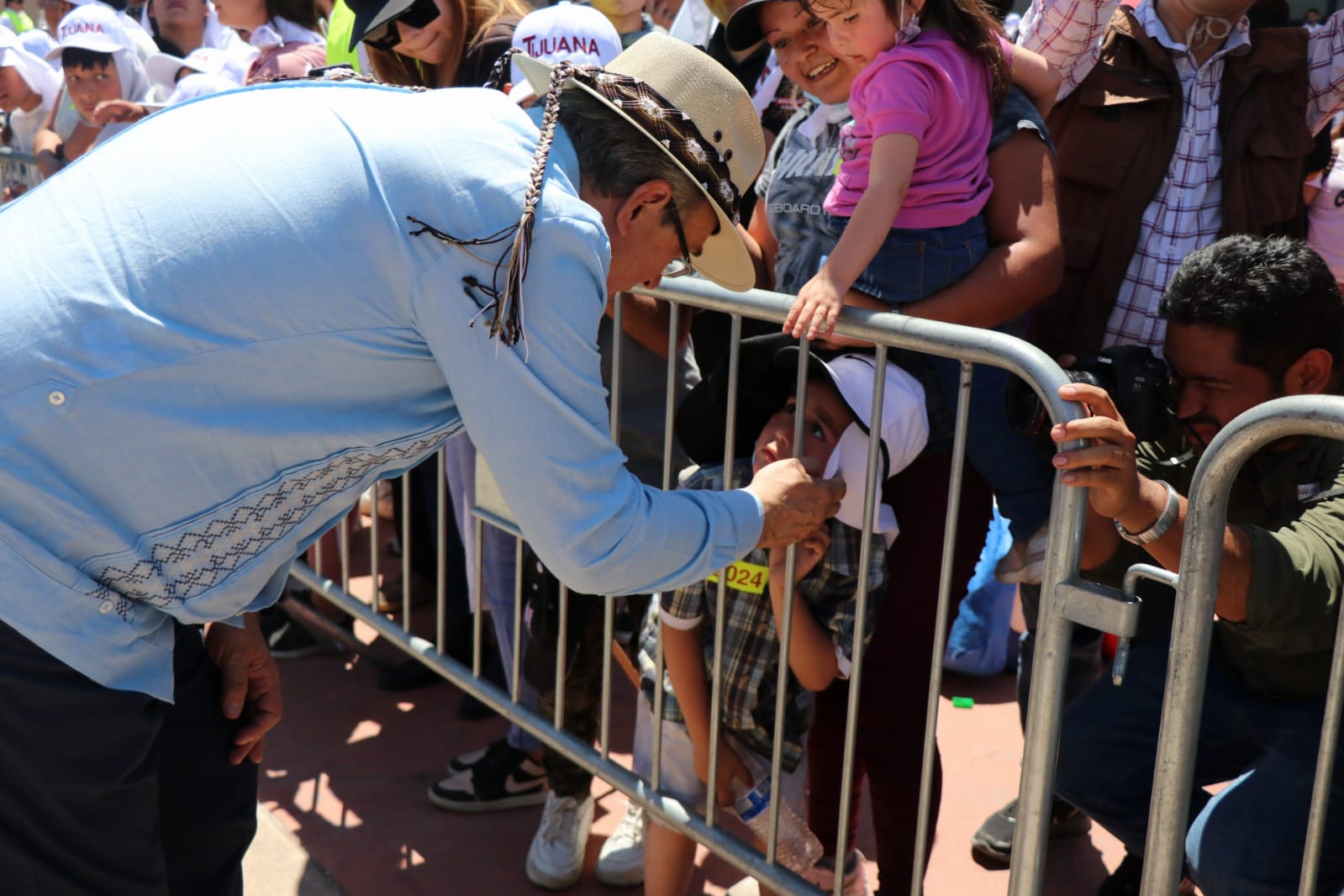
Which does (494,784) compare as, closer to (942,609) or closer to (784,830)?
(784,830)

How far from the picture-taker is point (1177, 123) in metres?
2.71

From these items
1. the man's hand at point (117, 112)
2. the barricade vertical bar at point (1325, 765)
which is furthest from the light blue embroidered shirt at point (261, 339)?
the man's hand at point (117, 112)

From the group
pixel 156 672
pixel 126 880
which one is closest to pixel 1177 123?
pixel 156 672

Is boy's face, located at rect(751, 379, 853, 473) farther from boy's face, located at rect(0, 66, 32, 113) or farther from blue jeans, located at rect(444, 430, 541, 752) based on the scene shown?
boy's face, located at rect(0, 66, 32, 113)

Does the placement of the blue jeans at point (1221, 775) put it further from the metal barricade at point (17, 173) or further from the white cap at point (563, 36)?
the metal barricade at point (17, 173)

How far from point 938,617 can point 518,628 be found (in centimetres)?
122

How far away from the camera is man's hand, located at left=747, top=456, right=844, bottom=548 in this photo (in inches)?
78.2

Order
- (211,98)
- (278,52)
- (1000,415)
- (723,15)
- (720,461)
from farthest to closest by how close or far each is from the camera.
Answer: (278,52) < (723,15) < (720,461) < (1000,415) < (211,98)

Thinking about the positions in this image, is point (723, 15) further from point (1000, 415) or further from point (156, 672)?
point (156, 672)

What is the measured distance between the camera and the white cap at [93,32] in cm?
588

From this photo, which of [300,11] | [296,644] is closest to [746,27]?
[300,11]

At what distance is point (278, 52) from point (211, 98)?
318 centimetres

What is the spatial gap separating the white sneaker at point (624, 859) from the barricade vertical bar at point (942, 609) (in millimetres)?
972

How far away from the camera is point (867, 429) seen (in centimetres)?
236
